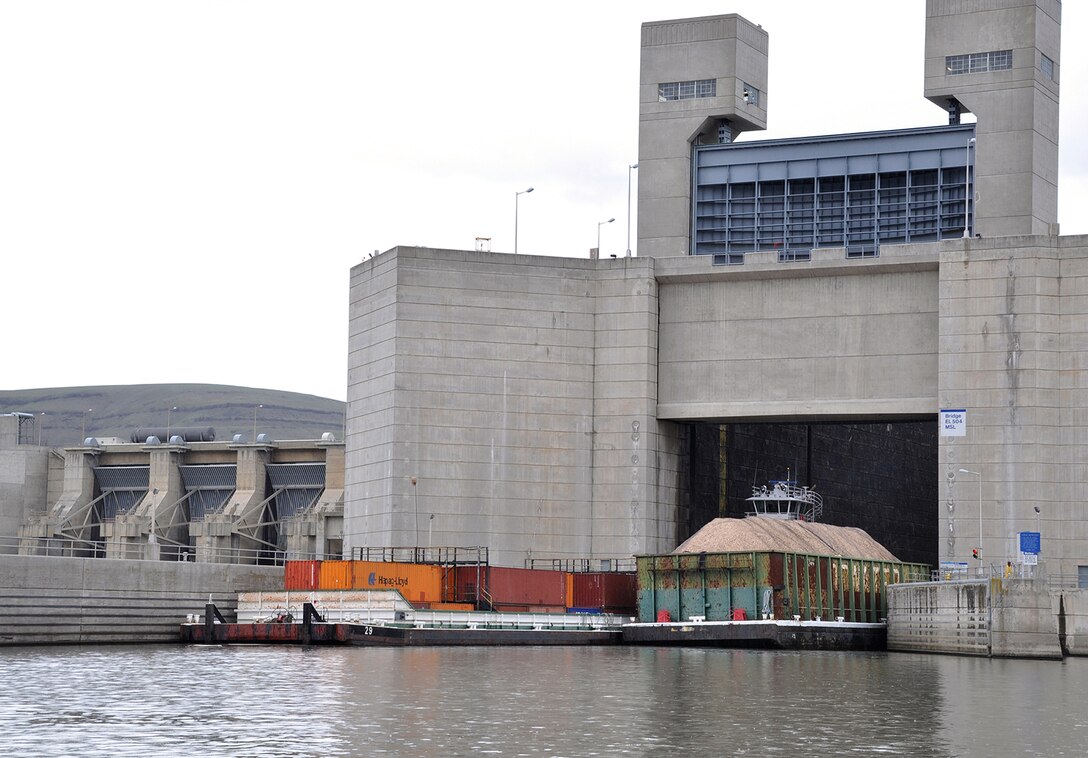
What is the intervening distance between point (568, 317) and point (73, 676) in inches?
2018

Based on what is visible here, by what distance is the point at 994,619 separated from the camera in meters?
68.7

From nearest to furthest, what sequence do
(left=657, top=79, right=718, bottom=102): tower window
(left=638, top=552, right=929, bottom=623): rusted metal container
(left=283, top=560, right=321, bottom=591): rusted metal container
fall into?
(left=638, top=552, right=929, bottom=623): rusted metal container, (left=283, top=560, right=321, bottom=591): rusted metal container, (left=657, top=79, right=718, bottom=102): tower window

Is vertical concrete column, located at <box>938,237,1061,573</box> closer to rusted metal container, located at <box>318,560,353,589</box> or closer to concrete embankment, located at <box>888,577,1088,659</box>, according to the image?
concrete embankment, located at <box>888,577,1088,659</box>

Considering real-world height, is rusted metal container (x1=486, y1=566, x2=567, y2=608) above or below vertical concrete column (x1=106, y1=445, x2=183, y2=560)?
below

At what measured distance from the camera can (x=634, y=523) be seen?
92188 mm

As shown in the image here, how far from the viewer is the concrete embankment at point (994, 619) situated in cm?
6850

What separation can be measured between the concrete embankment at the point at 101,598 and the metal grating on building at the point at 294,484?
40667mm

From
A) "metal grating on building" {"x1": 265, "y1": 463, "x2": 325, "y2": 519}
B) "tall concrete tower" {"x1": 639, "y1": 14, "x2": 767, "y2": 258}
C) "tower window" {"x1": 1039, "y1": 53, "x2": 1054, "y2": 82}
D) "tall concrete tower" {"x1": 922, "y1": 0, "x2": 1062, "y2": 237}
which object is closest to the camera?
"tall concrete tower" {"x1": 922, "y1": 0, "x2": 1062, "y2": 237}

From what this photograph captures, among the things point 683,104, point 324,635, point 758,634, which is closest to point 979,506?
point 758,634

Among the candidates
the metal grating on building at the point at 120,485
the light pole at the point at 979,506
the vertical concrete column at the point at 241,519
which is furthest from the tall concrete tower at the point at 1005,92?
the metal grating on building at the point at 120,485

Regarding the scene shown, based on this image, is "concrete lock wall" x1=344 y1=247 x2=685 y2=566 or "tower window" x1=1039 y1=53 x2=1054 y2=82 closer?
"concrete lock wall" x1=344 y1=247 x2=685 y2=566

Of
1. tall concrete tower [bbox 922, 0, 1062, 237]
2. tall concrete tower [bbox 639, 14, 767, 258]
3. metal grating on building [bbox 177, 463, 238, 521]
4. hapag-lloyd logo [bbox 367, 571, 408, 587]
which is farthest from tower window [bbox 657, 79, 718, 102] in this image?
hapag-lloyd logo [bbox 367, 571, 408, 587]

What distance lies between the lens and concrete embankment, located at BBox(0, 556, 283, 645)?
213 ft

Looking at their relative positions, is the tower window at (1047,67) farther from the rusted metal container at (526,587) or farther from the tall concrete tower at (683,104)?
the rusted metal container at (526,587)
